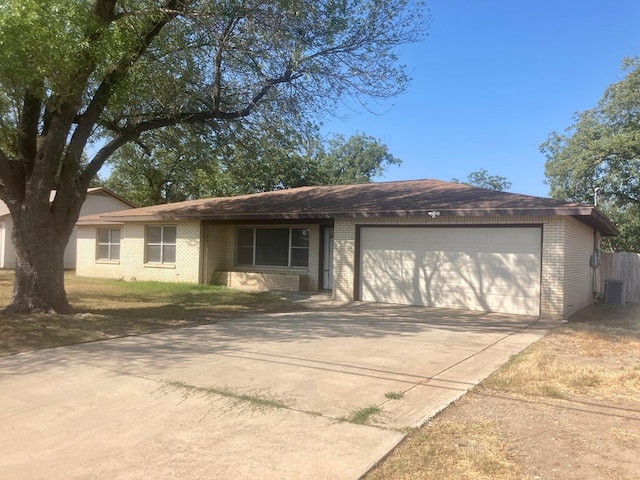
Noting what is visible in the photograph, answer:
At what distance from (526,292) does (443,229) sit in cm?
264

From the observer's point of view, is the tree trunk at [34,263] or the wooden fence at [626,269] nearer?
the tree trunk at [34,263]

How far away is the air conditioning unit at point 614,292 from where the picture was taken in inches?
671

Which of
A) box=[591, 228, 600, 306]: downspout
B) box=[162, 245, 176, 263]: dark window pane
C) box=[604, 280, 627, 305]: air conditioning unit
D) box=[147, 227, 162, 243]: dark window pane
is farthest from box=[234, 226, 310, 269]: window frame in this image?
box=[604, 280, 627, 305]: air conditioning unit

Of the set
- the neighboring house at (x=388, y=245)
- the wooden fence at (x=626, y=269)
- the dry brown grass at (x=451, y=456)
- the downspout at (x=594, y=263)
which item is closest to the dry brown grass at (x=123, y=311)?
the neighboring house at (x=388, y=245)

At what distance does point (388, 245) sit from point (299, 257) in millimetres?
4518

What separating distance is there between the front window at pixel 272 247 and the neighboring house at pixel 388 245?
39mm

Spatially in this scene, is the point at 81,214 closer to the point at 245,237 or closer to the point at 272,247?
the point at 245,237

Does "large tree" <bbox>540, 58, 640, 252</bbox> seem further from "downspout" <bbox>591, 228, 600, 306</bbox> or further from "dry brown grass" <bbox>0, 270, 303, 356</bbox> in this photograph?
"dry brown grass" <bbox>0, 270, 303, 356</bbox>

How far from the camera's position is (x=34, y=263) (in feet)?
34.5

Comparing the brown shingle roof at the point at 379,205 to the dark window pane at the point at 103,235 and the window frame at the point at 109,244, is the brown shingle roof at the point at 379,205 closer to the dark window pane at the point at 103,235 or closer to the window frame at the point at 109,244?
the window frame at the point at 109,244

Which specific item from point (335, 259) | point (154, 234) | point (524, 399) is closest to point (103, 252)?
point (154, 234)

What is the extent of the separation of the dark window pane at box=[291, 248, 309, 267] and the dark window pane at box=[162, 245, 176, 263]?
5.25 metres

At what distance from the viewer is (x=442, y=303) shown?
1380cm

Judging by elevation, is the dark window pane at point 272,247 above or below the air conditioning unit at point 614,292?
above
